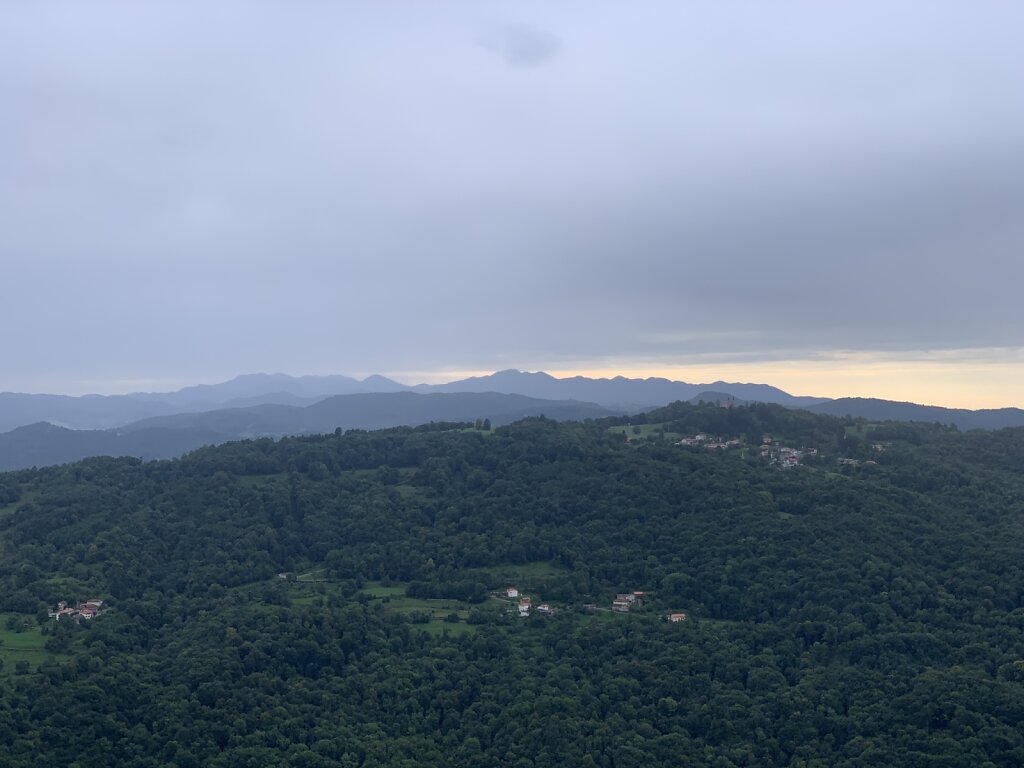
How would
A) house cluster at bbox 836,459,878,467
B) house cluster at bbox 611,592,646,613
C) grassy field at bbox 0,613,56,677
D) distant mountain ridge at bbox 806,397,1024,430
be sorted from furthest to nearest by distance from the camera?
distant mountain ridge at bbox 806,397,1024,430 < house cluster at bbox 836,459,878,467 < house cluster at bbox 611,592,646,613 < grassy field at bbox 0,613,56,677

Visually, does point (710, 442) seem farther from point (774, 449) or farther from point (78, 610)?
point (78, 610)

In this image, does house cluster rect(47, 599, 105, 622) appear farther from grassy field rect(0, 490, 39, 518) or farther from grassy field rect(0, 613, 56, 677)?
grassy field rect(0, 490, 39, 518)

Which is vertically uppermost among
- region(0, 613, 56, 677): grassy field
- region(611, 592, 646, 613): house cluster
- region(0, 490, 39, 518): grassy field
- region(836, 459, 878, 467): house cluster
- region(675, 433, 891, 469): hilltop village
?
region(675, 433, 891, 469): hilltop village

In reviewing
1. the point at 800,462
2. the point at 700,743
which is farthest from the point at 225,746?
the point at 800,462

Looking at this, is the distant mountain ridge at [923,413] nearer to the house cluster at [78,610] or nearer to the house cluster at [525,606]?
the house cluster at [525,606]

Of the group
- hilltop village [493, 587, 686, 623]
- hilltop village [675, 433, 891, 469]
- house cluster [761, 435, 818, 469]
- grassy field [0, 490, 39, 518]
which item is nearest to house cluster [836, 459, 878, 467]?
hilltop village [675, 433, 891, 469]

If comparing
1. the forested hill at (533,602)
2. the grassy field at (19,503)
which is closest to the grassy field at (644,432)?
the forested hill at (533,602)

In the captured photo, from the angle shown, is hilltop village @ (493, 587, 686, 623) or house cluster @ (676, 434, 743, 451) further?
house cluster @ (676, 434, 743, 451)
